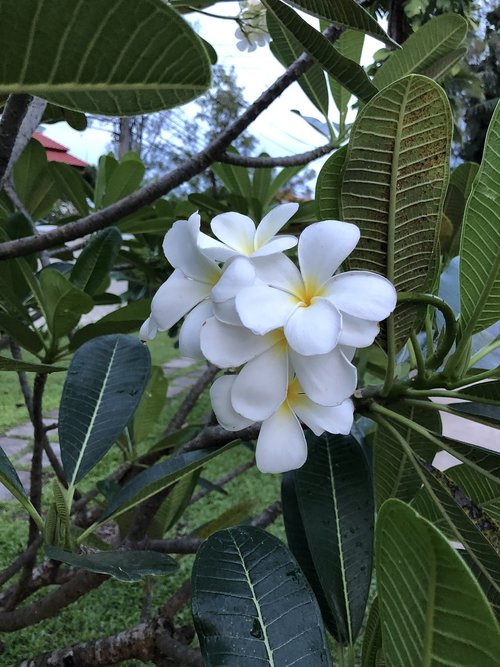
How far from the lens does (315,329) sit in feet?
1.13

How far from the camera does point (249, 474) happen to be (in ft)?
10.5

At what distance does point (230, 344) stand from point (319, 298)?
0.06m

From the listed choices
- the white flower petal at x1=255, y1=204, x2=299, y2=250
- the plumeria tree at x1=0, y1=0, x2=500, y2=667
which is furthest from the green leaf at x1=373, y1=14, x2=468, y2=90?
the white flower petal at x1=255, y1=204, x2=299, y2=250

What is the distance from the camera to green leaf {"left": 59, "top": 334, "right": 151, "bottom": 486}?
659 millimetres

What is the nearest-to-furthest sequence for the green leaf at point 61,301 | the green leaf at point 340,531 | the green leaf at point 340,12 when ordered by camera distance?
the green leaf at point 340,12
the green leaf at point 340,531
the green leaf at point 61,301

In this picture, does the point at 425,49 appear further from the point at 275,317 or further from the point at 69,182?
the point at 69,182

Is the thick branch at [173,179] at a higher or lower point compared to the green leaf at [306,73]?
lower

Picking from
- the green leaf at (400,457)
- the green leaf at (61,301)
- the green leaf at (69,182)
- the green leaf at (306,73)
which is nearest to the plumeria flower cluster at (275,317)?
the green leaf at (400,457)

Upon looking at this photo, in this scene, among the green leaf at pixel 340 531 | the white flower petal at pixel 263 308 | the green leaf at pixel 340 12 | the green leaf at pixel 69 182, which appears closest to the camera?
the white flower petal at pixel 263 308

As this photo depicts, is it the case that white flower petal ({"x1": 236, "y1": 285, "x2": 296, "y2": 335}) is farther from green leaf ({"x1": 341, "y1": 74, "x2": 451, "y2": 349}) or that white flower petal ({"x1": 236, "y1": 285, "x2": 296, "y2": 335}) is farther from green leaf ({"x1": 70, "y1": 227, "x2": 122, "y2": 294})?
green leaf ({"x1": 70, "y1": 227, "x2": 122, "y2": 294})

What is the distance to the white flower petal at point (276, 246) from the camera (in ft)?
1.27

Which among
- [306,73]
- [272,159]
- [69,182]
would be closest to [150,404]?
[69,182]

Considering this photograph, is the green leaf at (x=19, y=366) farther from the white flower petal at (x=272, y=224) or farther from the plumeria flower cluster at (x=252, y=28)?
the plumeria flower cluster at (x=252, y=28)

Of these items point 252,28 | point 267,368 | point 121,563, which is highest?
point 252,28
